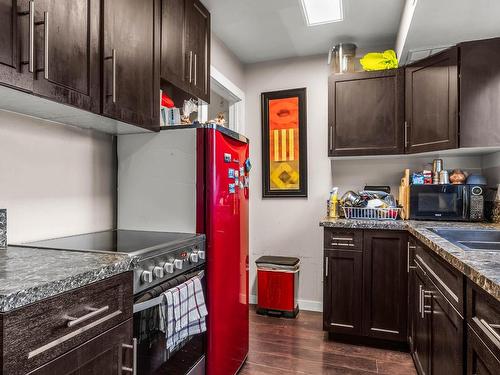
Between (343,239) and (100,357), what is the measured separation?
1.91 metres

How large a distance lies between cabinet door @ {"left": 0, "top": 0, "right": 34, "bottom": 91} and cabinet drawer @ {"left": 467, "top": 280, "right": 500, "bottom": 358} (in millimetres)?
1567

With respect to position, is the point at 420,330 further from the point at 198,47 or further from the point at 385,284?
the point at 198,47

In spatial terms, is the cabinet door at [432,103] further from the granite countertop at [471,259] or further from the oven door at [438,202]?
the granite countertop at [471,259]

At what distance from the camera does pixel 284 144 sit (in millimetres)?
3393

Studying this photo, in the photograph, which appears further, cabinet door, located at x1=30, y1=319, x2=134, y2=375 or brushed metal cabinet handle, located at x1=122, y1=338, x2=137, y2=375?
brushed metal cabinet handle, located at x1=122, y1=338, x2=137, y2=375

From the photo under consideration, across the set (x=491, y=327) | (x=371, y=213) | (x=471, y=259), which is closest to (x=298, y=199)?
(x=371, y=213)

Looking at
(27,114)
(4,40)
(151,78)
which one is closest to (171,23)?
(151,78)

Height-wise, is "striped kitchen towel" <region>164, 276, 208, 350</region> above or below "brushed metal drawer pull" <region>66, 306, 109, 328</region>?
below

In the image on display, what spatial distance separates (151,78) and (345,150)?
171cm

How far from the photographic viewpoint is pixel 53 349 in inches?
34.0

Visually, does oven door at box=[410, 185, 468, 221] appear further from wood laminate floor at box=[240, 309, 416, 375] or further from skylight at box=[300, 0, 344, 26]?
skylight at box=[300, 0, 344, 26]

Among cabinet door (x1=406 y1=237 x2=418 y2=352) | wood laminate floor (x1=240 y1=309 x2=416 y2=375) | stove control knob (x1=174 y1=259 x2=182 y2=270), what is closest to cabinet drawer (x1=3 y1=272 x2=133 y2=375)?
stove control knob (x1=174 y1=259 x2=182 y2=270)

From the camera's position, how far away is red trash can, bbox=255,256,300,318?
10.0 feet

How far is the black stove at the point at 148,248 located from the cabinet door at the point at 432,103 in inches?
72.4
